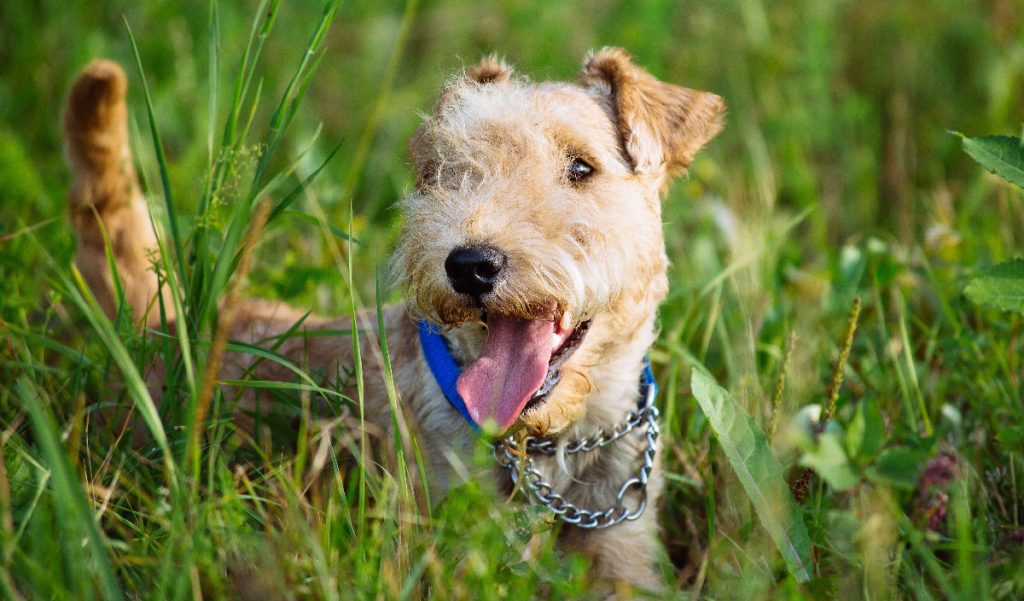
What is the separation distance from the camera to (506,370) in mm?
2918

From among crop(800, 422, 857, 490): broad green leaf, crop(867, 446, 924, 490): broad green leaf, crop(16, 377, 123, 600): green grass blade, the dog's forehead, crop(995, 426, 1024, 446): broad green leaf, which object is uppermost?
the dog's forehead

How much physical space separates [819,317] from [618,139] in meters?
1.70

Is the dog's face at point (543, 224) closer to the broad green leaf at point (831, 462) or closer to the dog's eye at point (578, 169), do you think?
the dog's eye at point (578, 169)

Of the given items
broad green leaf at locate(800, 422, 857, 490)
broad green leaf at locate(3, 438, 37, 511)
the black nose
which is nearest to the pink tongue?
the black nose

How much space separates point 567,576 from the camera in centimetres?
254

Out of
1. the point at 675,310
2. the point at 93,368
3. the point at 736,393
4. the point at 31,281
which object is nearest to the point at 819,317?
the point at 675,310

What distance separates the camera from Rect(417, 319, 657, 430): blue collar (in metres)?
2.99

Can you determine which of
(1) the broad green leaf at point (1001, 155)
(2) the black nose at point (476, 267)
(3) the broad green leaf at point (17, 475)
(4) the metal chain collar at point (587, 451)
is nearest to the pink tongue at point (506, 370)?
(4) the metal chain collar at point (587, 451)

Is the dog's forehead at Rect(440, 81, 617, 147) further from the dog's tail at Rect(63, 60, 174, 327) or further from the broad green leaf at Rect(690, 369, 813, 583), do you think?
the dog's tail at Rect(63, 60, 174, 327)

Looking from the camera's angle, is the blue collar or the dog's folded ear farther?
the dog's folded ear

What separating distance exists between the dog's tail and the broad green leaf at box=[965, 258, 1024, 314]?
10.1 ft

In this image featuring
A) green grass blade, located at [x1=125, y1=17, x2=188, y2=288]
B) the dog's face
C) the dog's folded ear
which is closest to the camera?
the dog's face

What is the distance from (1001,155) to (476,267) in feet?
5.61

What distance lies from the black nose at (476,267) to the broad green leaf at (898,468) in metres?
1.20
